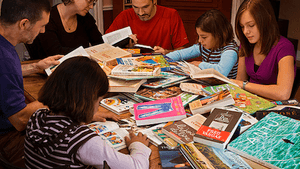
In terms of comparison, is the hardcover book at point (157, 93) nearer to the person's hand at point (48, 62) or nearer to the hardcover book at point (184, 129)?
the hardcover book at point (184, 129)

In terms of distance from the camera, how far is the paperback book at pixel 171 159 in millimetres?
904

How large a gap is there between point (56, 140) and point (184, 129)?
518 millimetres

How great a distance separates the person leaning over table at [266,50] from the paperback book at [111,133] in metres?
0.87

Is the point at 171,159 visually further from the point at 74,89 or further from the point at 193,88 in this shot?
the point at 193,88

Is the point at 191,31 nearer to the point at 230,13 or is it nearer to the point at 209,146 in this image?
the point at 230,13

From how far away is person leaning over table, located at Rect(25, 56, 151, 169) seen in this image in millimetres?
885

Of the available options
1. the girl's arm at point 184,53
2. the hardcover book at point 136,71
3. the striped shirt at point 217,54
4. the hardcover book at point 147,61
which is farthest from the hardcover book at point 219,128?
the girl's arm at point 184,53

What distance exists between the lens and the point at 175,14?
116 inches

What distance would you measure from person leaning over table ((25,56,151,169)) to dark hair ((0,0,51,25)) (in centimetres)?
61

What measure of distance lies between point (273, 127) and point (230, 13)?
3627 mm

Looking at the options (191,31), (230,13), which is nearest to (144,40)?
(191,31)

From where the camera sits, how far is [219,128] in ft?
3.43

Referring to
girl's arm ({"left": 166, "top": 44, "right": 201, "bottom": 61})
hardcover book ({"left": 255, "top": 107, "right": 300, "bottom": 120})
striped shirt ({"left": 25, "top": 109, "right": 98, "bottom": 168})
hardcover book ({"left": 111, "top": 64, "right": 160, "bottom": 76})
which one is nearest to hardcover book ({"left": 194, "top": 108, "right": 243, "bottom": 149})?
hardcover book ({"left": 255, "top": 107, "right": 300, "bottom": 120})

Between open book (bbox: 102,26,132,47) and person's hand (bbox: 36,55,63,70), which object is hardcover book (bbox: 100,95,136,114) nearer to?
person's hand (bbox: 36,55,63,70)
